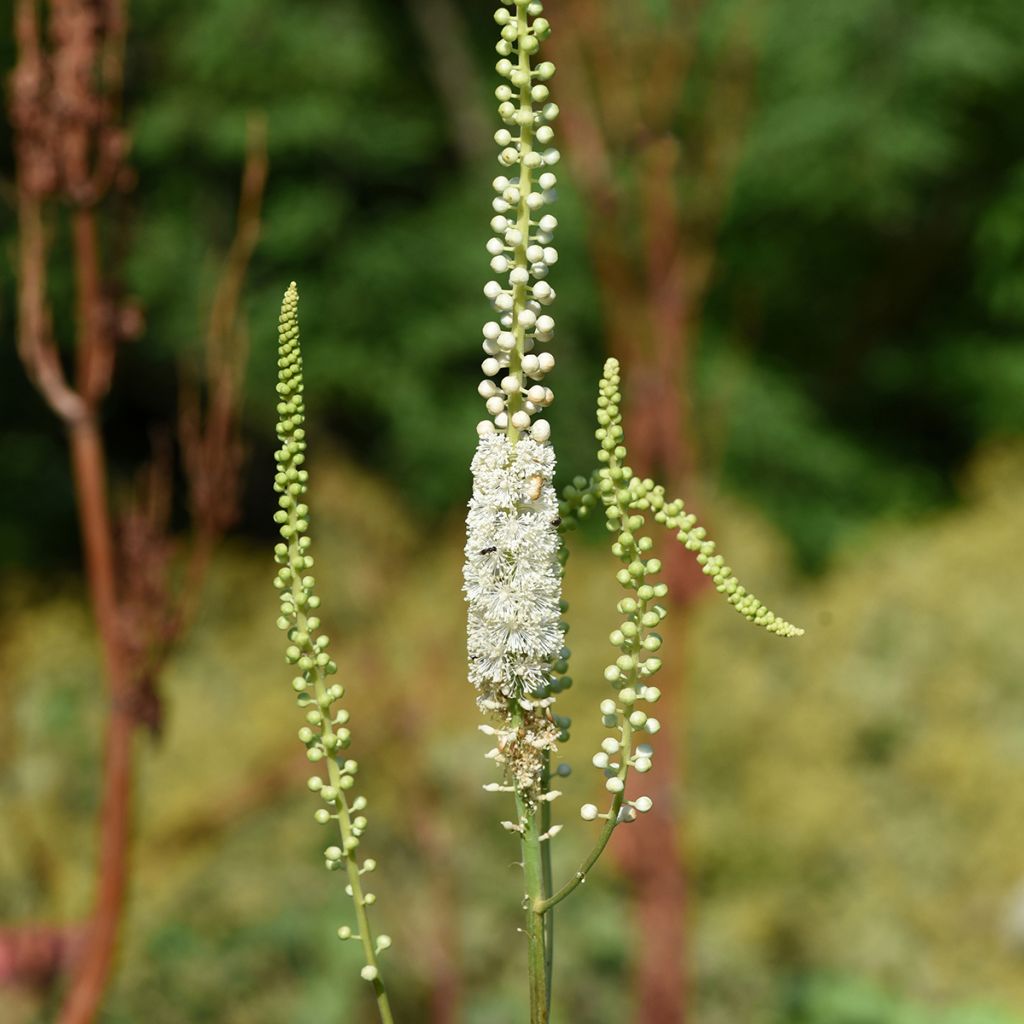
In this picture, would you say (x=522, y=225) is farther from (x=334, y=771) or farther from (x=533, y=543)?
(x=334, y=771)

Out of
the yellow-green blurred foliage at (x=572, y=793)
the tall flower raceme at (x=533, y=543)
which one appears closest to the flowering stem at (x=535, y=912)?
the tall flower raceme at (x=533, y=543)

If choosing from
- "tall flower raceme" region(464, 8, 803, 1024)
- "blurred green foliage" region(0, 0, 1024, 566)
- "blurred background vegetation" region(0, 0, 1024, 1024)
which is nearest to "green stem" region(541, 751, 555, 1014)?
"tall flower raceme" region(464, 8, 803, 1024)

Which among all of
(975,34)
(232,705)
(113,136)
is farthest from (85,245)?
(975,34)

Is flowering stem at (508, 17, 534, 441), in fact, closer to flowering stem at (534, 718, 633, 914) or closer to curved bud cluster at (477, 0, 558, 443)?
curved bud cluster at (477, 0, 558, 443)

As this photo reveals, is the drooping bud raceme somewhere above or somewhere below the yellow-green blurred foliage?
above

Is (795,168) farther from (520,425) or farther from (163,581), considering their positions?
(520,425)

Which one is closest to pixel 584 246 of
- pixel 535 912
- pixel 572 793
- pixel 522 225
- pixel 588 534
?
pixel 588 534
